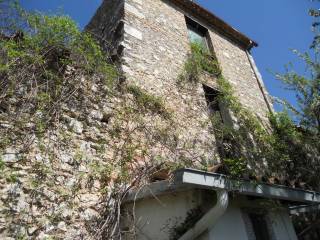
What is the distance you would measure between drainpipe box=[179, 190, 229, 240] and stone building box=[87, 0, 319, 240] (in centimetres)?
1

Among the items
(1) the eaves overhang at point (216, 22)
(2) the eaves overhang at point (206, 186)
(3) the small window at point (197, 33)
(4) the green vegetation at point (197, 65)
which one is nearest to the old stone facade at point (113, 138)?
(4) the green vegetation at point (197, 65)

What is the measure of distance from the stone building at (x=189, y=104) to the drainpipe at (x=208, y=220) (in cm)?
1

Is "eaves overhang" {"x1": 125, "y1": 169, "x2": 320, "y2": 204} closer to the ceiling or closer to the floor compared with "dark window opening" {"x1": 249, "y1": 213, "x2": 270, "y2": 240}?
closer to the ceiling

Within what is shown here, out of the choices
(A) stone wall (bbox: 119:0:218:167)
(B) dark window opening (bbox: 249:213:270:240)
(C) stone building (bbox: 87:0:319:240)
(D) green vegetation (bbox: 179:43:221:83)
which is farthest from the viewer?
(D) green vegetation (bbox: 179:43:221:83)

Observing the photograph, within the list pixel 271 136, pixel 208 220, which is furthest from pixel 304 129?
pixel 208 220

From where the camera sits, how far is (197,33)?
327 inches

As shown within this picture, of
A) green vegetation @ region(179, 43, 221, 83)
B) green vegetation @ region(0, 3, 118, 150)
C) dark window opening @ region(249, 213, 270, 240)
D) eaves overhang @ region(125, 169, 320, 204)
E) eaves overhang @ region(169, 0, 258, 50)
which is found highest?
eaves overhang @ region(169, 0, 258, 50)

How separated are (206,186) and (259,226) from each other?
1.69m

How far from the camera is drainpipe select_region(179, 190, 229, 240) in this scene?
320 cm

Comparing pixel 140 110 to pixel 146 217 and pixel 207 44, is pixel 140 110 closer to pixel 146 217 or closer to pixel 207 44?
pixel 146 217

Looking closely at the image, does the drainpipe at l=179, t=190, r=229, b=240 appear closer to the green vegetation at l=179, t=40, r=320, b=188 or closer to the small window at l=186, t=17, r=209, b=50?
the green vegetation at l=179, t=40, r=320, b=188

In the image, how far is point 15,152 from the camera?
311 centimetres

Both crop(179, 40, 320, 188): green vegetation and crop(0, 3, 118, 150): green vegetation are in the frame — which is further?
crop(179, 40, 320, 188): green vegetation

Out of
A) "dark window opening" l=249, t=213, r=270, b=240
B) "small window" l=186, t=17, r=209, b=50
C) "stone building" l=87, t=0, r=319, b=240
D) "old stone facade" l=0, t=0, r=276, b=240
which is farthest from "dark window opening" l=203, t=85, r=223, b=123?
"dark window opening" l=249, t=213, r=270, b=240
